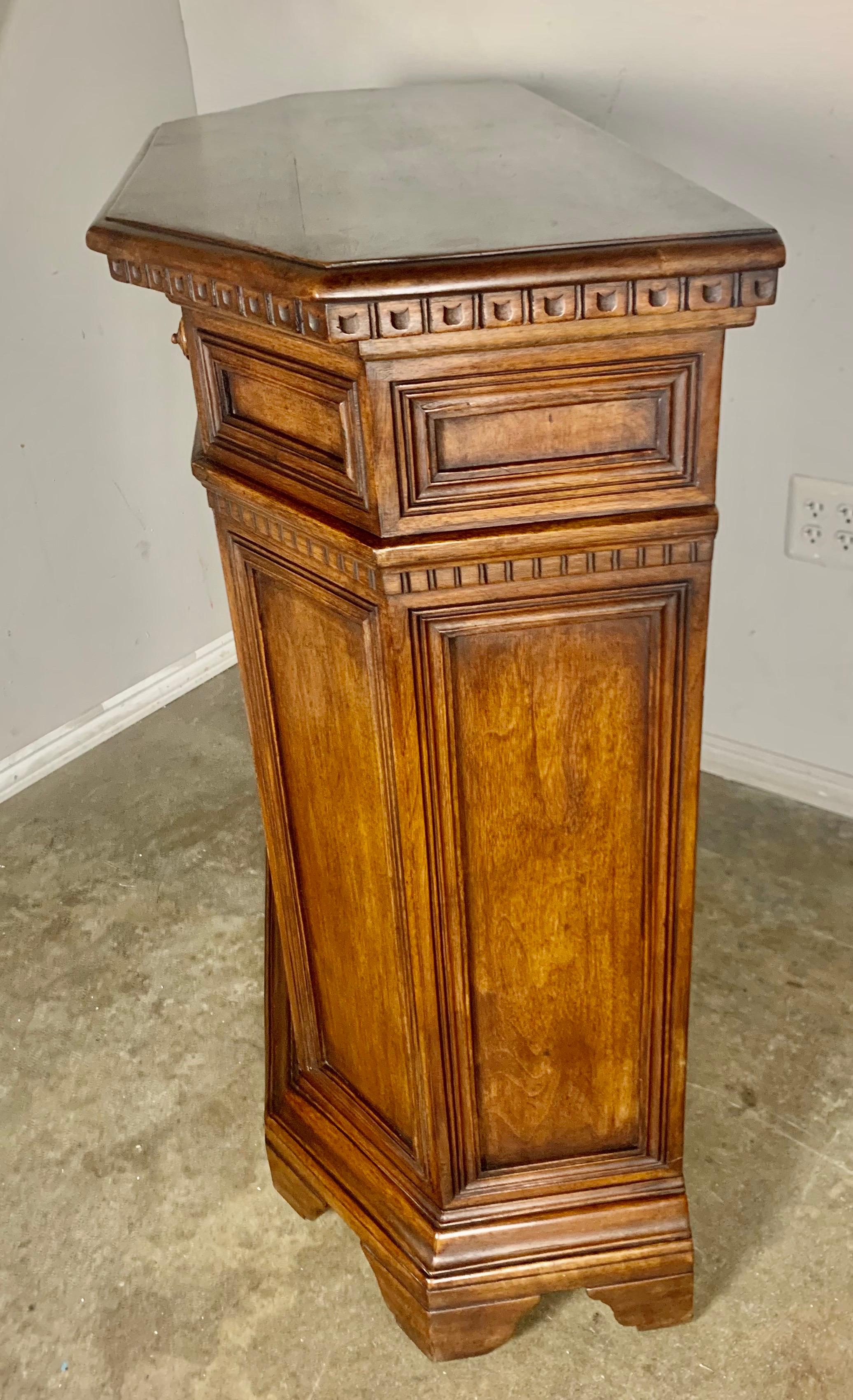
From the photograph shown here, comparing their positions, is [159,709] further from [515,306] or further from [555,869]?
[515,306]

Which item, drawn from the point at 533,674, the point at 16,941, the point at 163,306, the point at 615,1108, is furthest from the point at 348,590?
the point at 163,306

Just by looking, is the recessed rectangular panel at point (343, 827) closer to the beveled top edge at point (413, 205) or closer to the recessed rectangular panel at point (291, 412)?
the recessed rectangular panel at point (291, 412)

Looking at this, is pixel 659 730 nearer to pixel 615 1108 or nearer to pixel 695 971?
pixel 615 1108

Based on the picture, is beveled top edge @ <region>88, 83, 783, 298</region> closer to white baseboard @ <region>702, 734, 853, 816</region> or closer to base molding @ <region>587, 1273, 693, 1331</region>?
base molding @ <region>587, 1273, 693, 1331</region>

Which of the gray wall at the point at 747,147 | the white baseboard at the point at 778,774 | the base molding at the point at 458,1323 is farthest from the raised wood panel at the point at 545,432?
the white baseboard at the point at 778,774

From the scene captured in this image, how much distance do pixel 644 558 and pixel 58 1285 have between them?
41.8 inches

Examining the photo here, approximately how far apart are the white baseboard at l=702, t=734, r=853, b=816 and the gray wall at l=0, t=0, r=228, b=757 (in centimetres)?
115

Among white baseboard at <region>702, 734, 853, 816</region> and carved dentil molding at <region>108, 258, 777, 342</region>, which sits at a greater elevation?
carved dentil molding at <region>108, 258, 777, 342</region>

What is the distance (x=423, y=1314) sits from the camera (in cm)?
119

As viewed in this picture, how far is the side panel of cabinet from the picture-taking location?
1.02 m

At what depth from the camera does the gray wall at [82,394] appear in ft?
6.61

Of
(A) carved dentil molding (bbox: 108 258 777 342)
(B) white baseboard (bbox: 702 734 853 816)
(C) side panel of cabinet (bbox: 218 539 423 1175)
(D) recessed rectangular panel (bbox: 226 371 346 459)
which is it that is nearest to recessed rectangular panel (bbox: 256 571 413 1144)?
(C) side panel of cabinet (bbox: 218 539 423 1175)

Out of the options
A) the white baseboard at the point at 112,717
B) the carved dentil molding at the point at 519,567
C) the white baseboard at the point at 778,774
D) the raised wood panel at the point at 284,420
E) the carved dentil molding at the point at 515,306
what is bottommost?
the white baseboard at the point at 112,717

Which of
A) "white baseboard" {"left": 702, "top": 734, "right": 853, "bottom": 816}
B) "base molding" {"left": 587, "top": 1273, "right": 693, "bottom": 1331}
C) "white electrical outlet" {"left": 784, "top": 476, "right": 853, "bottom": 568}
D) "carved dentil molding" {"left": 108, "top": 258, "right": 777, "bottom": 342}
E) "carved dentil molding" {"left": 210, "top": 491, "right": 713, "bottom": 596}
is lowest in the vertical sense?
"white baseboard" {"left": 702, "top": 734, "right": 853, "bottom": 816}
